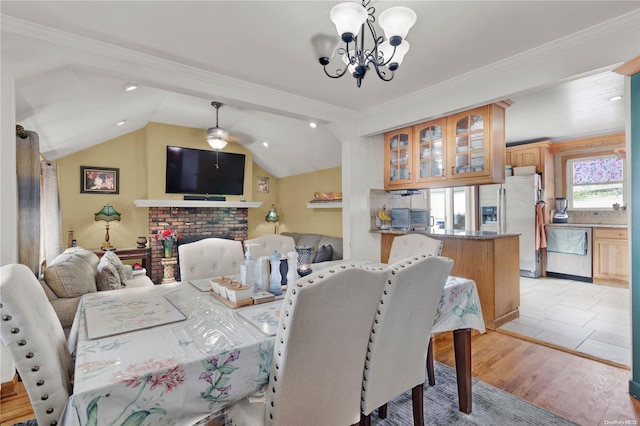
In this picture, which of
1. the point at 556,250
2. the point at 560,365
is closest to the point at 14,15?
the point at 560,365

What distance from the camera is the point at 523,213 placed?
16.7ft

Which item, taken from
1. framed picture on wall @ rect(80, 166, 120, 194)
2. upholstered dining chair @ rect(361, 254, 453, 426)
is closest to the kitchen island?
upholstered dining chair @ rect(361, 254, 453, 426)

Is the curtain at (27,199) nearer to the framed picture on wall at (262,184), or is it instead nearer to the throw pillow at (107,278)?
the throw pillow at (107,278)

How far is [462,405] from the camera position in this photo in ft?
5.86

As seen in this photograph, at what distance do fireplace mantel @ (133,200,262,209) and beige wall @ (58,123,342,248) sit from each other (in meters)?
0.19

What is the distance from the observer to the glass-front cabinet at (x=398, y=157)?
3.72m

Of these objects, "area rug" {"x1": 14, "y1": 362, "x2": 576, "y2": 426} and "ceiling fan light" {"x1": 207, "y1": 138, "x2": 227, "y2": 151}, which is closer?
"area rug" {"x1": 14, "y1": 362, "x2": 576, "y2": 426}

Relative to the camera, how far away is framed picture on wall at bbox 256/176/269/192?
673 cm

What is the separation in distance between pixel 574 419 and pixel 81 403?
238cm

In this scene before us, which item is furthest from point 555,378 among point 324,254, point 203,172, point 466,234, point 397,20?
point 203,172

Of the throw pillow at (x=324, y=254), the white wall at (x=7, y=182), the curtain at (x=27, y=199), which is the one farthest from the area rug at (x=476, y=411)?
the throw pillow at (x=324, y=254)

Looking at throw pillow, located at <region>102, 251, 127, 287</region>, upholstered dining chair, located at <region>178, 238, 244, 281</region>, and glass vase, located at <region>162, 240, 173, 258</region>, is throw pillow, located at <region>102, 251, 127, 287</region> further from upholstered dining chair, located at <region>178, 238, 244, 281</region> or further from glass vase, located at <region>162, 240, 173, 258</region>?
glass vase, located at <region>162, 240, 173, 258</region>

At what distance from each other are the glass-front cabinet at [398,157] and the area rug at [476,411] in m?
2.34

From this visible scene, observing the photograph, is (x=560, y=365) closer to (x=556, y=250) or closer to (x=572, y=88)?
(x=572, y=88)
